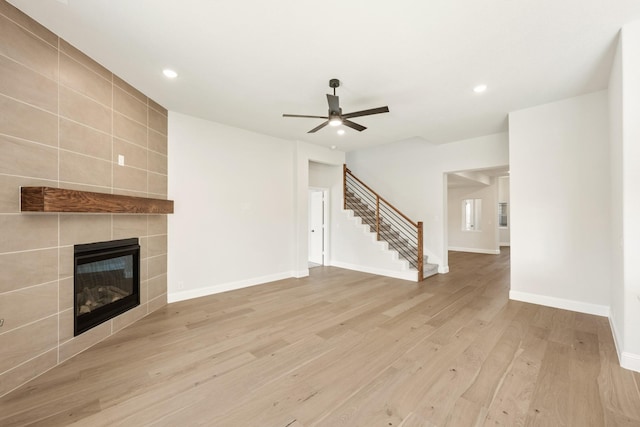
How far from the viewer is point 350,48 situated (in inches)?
104

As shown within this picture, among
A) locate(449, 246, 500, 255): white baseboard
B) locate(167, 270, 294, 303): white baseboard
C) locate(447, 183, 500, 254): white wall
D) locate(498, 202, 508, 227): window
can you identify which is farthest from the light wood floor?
locate(498, 202, 508, 227): window

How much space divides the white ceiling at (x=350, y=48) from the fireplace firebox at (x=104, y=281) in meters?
2.10

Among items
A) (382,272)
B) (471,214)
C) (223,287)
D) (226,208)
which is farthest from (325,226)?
(471,214)

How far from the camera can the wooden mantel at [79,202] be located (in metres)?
2.20

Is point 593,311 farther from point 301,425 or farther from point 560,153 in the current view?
point 301,425

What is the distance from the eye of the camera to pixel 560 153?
3.89m

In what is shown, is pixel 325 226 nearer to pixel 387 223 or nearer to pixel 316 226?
pixel 316 226

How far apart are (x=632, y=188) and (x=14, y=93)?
17.6ft

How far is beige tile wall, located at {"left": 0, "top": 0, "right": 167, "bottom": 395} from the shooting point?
2139mm

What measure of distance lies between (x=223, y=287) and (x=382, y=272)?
3.46 metres

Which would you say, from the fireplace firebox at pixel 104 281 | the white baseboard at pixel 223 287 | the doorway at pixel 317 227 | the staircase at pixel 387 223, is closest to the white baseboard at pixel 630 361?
the staircase at pixel 387 223

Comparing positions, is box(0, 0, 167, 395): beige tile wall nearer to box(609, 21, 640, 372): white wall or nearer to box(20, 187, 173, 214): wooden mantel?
box(20, 187, 173, 214): wooden mantel

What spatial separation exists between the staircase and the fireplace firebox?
4792mm

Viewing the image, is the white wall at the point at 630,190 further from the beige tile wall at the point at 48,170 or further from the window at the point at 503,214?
the window at the point at 503,214
